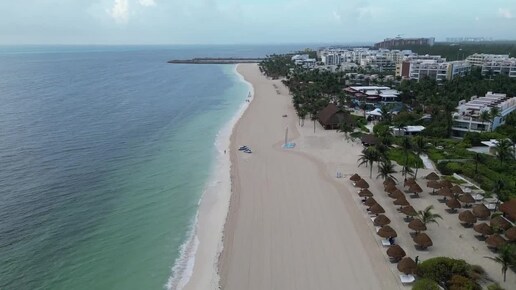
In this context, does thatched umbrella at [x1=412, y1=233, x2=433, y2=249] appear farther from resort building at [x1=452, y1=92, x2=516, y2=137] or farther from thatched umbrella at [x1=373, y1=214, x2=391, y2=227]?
resort building at [x1=452, y1=92, x2=516, y2=137]

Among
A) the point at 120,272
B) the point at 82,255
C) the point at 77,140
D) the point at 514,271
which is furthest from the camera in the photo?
the point at 77,140

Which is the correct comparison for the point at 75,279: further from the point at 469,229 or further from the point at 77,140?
the point at 77,140

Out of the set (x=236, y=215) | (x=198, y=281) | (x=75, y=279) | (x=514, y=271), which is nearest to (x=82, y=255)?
(x=75, y=279)

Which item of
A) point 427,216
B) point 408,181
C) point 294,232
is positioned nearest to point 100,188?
point 294,232

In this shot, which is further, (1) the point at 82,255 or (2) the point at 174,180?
(2) the point at 174,180

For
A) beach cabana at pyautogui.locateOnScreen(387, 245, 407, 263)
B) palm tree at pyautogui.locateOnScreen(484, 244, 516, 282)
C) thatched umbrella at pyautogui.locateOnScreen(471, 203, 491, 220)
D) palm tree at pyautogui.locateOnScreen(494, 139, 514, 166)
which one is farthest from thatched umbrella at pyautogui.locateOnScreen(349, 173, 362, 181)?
palm tree at pyautogui.locateOnScreen(484, 244, 516, 282)

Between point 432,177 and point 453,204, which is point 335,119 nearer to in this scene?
point 432,177
